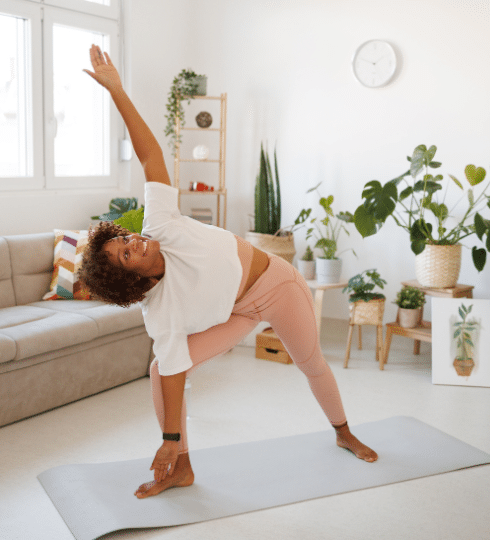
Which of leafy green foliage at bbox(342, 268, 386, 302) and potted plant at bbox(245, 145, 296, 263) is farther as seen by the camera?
potted plant at bbox(245, 145, 296, 263)

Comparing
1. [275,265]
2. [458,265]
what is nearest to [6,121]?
[275,265]

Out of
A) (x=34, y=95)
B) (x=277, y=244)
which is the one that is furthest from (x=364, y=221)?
(x=34, y=95)

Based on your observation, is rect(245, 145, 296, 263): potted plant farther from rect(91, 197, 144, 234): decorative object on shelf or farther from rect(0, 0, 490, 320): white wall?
rect(91, 197, 144, 234): decorative object on shelf

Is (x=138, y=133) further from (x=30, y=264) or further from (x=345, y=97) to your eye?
(x=345, y=97)

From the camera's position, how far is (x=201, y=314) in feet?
7.13

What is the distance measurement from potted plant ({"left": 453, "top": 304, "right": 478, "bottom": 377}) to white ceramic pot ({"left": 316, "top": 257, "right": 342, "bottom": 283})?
2.81 feet

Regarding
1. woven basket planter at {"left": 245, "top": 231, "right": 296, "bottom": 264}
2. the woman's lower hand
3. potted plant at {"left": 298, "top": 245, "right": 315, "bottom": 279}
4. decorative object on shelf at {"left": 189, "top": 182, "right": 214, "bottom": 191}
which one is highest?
decorative object on shelf at {"left": 189, "top": 182, "right": 214, "bottom": 191}

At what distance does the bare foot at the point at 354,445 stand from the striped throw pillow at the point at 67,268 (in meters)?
1.74

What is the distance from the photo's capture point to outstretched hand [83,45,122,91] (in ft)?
7.04

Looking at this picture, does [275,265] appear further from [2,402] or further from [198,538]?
[2,402]

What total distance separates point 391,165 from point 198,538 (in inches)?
126

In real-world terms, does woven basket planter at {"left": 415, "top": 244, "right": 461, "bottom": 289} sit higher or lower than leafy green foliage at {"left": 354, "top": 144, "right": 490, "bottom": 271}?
lower

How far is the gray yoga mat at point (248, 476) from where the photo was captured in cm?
222

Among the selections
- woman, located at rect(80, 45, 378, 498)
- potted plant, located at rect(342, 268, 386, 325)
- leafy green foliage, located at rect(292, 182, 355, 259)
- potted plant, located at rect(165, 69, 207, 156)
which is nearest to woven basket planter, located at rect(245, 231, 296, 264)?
leafy green foliage, located at rect(292, 182, 355, 259)
